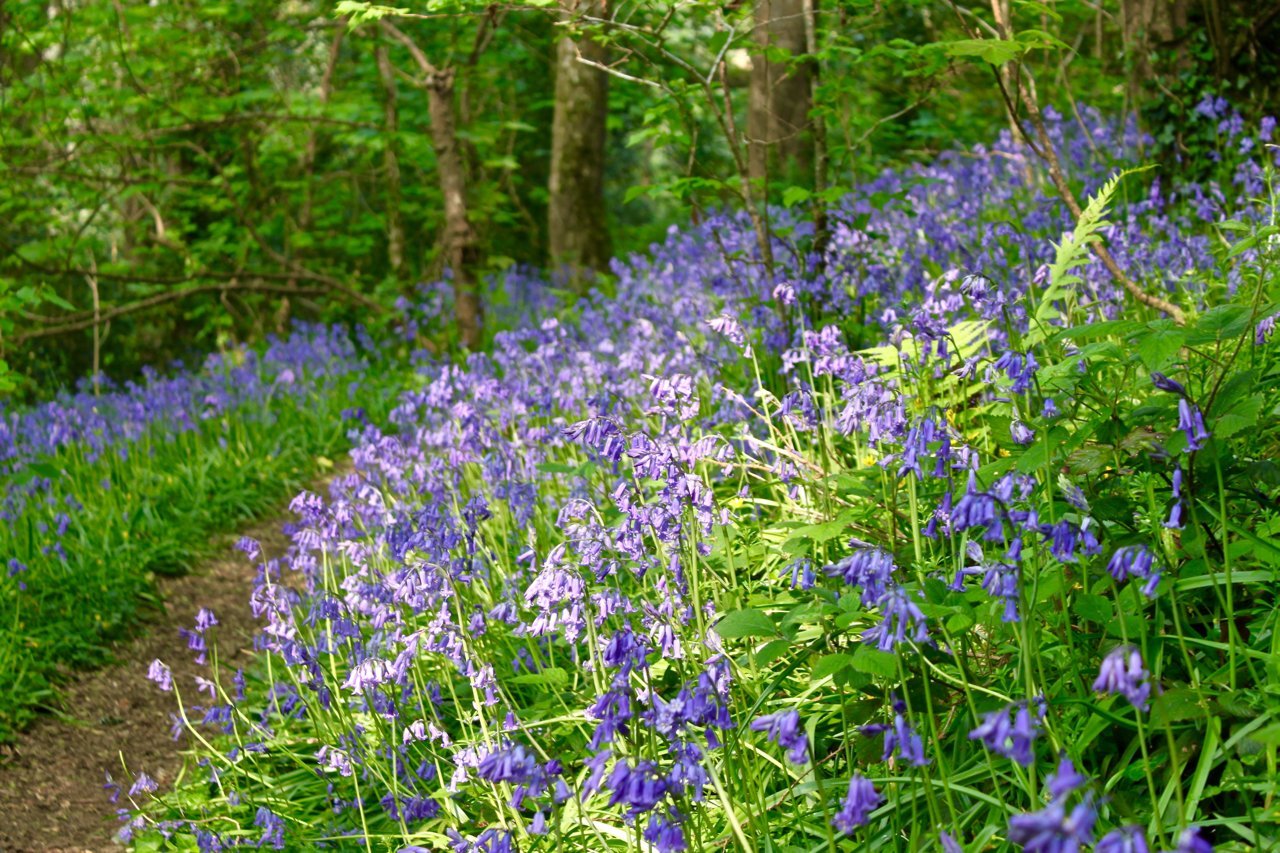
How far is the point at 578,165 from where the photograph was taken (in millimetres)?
10227

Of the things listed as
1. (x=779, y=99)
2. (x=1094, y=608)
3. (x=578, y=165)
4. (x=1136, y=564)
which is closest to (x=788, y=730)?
(x=1136, y=564)

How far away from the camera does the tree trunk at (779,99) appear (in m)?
5.20

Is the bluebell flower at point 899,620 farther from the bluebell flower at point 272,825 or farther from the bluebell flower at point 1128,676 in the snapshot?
the bluebell flower at point 272,825

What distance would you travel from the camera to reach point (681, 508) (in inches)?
106

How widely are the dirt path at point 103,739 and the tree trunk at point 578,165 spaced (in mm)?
5024

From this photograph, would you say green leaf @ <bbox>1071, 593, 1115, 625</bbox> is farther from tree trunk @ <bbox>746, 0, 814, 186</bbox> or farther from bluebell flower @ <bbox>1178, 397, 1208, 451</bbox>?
tree trunk @ <bbox>746, 0, 814, 186</bbox>

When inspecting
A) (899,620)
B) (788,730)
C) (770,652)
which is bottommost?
(770,652)

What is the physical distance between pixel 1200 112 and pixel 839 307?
2.27 metres

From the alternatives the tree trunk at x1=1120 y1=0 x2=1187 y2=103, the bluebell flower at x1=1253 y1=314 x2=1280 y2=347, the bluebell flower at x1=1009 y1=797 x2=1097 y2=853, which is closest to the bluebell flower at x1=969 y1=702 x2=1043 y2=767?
the bluebell flower at x1=1009 y1=797 x2=1097 y2=853

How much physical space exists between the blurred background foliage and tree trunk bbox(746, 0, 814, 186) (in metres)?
0.11

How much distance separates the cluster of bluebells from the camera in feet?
6.33

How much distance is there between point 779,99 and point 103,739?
313 inches

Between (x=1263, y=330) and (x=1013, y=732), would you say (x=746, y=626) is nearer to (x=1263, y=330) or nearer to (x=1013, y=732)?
(x=1013, y=732)

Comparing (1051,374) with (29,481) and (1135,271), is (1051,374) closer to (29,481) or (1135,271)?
(1135,271)
